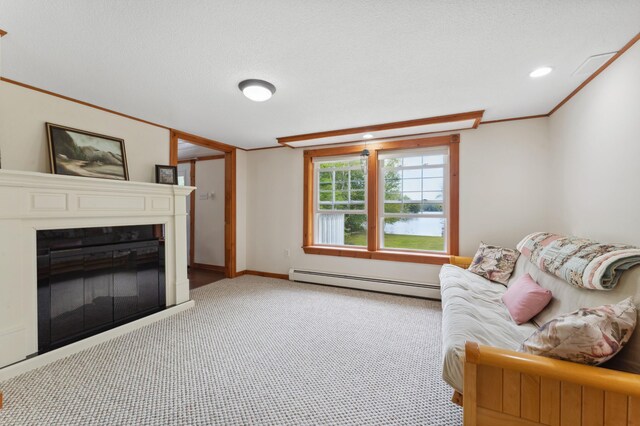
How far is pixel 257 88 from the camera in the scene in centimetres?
220

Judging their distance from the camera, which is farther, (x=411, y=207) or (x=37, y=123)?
(x=411, y=207)

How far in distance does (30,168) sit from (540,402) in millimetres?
3889

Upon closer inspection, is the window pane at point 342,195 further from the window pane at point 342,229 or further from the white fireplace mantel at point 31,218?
the white fireplace mantel at point 31,218

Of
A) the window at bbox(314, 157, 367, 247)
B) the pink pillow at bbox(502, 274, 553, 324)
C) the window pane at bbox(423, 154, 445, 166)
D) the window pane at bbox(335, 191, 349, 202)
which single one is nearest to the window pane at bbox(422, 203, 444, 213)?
Result: the window pane at bbox(423, 154, 445, 166)

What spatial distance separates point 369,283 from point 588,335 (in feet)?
9.18

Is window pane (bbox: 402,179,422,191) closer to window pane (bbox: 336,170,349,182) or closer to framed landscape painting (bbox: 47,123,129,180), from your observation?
window pane (bbox: 336,170,349,182)

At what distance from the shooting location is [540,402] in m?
1.08

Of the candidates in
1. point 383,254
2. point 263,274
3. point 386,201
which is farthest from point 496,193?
point 263,274

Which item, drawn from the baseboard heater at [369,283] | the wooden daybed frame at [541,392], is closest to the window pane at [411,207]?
the baseboard heater at [369,283]

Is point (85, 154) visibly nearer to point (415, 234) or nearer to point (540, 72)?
point (415, 234)

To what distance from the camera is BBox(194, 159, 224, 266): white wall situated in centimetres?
500

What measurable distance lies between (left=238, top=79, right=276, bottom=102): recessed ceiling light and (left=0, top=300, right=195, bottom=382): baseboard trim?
248 centimetres

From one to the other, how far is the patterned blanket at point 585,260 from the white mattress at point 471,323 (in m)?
0.43

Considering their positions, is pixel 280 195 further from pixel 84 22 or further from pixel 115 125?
pixel 84 22
